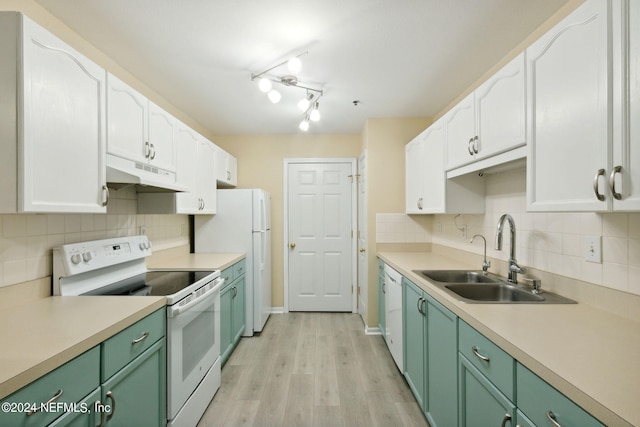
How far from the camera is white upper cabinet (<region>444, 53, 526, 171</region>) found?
1290mm

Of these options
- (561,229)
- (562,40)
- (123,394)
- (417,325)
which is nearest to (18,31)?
(123,394)

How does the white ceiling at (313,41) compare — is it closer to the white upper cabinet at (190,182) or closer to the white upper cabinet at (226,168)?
the white upper cabinet at (190,182)

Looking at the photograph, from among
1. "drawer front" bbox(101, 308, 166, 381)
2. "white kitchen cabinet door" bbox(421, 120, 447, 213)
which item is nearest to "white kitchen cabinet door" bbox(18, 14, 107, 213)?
"drawer front" bbox(101, 308, 166, 381)

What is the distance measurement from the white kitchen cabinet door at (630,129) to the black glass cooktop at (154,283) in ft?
6.63

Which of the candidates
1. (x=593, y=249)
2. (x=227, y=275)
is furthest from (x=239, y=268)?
(x=593, y=249)

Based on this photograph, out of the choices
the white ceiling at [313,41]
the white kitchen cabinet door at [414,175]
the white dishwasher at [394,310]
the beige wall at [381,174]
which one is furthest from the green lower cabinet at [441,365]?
the white ceiling at [313,41]

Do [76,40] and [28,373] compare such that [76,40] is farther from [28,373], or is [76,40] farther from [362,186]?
[362,186]

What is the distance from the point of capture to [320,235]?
3.69 metres

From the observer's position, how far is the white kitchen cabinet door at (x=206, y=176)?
8.59ft

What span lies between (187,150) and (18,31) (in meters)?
1.36

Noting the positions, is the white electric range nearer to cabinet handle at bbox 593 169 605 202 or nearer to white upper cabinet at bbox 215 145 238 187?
white upper cabinet at bbox 215 145 238 187

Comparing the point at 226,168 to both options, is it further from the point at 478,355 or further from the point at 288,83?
the point at 478,355

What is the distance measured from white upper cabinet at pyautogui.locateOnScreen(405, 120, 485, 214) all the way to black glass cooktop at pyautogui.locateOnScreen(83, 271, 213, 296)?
1.95 m

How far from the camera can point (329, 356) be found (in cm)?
256
